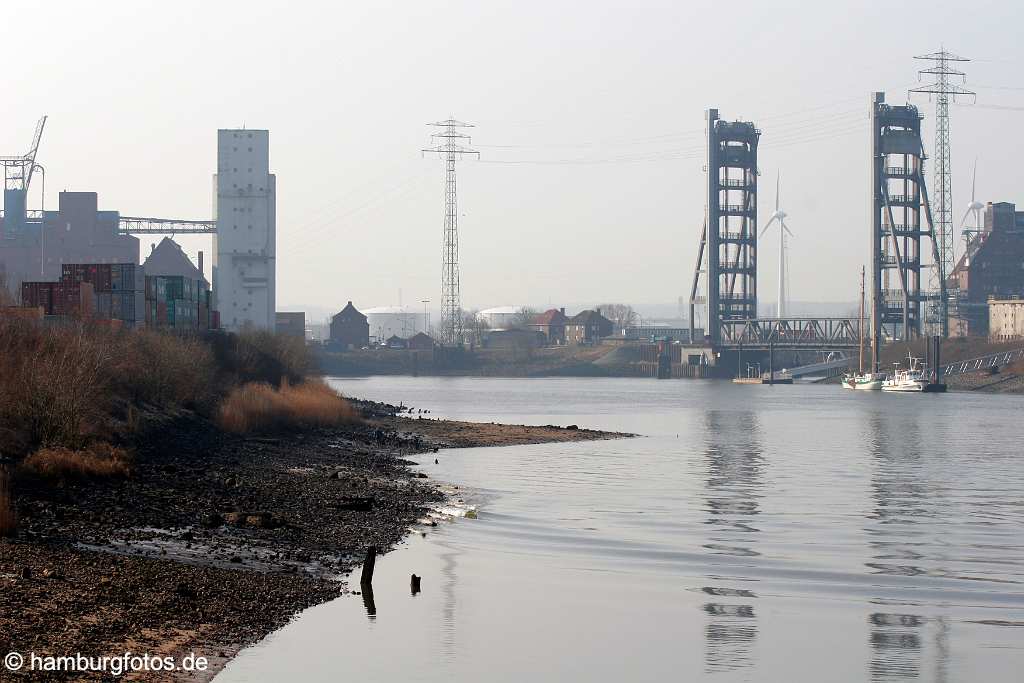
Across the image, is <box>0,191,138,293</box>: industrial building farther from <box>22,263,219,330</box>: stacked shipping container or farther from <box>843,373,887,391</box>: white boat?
<box>22,263,219,330</box>: stacked shipping container

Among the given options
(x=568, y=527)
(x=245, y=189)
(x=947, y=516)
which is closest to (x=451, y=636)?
(x=568, y=527)

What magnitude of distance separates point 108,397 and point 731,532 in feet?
63.0

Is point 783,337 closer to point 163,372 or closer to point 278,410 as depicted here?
point 278,410

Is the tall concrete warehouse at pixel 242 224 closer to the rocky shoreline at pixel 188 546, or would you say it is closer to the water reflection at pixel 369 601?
the rocky shoreline at pixel 188 546

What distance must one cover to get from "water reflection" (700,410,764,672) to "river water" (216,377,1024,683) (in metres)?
0.07

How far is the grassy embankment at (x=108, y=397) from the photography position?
29.5 metres

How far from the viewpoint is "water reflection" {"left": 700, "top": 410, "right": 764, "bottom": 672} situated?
19.1m

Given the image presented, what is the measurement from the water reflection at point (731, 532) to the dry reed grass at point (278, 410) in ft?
52.4

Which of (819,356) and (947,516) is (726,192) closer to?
(819,356)

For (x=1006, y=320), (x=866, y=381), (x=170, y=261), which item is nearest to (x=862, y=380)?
(x=866, y=381)

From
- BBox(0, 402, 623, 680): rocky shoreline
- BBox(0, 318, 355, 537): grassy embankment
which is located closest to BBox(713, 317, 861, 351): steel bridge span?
BBox(0, 318, 355, 537): grassy embankment

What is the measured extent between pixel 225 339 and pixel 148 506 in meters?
51.5

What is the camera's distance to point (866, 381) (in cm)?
15825

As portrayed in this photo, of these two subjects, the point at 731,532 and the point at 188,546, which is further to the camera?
the point at 731,532
